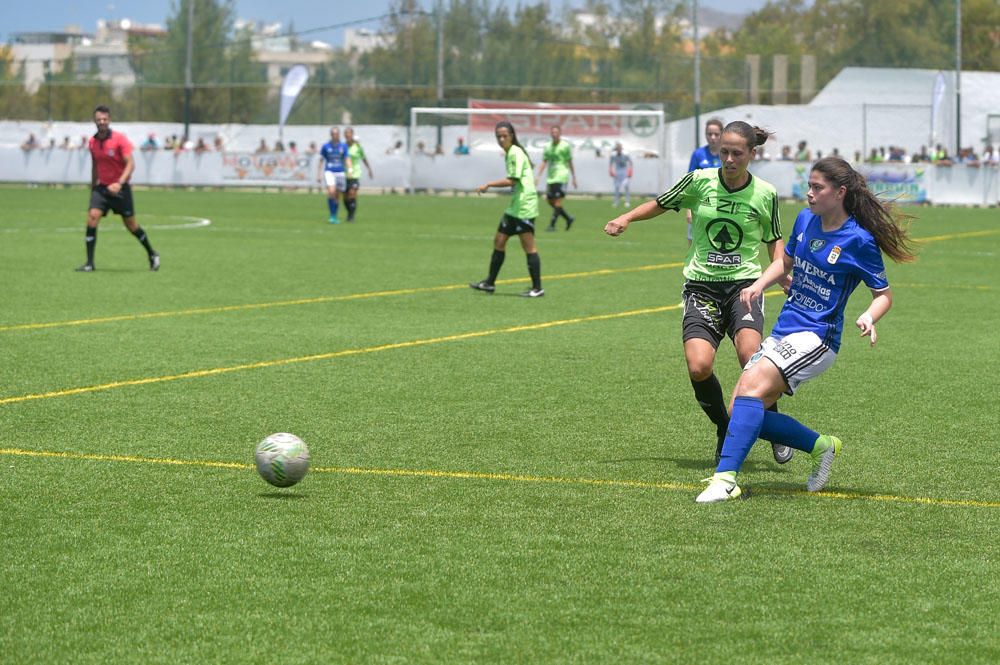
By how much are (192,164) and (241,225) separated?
22169 millimetres

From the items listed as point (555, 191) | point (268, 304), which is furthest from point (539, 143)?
point (268, 304)

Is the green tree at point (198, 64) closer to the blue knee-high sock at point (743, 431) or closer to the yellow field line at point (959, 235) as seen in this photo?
the yellow field line at point (959, 235)

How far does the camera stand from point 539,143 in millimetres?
48375

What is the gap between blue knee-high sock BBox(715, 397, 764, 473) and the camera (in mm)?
7438

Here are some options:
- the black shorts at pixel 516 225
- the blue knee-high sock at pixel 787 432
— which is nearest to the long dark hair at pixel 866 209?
the blue knee-high sock at pixel 787 432

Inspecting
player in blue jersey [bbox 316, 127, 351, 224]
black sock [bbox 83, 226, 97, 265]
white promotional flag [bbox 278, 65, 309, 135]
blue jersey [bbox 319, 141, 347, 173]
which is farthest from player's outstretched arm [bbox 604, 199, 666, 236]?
white promotional flag [bbox 278, 65, 309, 135]

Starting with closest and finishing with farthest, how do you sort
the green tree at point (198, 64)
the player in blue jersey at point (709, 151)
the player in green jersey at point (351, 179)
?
the player in blue jersey at point (709, 151), the player in green jersey at point (351, 179), the green tree at point (198, 64)

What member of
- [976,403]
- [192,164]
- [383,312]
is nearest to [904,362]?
[976,403]

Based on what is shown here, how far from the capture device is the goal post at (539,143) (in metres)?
47.7

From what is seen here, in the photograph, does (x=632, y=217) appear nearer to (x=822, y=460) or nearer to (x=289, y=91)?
(x=822, y=460)

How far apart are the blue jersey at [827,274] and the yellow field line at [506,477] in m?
0.75

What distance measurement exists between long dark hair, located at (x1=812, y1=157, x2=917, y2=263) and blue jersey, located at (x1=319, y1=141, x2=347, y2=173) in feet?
87.2

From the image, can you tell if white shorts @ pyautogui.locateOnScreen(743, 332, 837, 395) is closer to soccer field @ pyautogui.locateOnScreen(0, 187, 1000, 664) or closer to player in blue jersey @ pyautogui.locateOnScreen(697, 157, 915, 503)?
player in blue jersey @ pyautogui.locateOnScreen(697, 157, 915, 503)

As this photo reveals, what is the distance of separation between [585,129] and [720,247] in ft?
133
